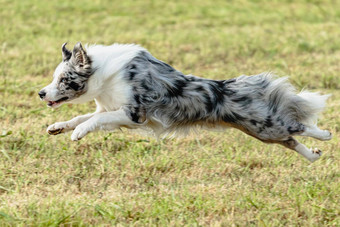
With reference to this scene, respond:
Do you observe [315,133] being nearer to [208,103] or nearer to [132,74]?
[208,103]

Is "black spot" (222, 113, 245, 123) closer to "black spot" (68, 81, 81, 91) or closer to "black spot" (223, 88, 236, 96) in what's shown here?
"black spot" (223, 88, 236, 96)

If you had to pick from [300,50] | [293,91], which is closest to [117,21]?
[300,50]

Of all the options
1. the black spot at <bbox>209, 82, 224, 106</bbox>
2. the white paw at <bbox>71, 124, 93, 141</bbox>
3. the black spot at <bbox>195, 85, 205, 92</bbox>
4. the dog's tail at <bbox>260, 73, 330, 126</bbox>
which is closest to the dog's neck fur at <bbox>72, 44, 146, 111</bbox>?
the white paw at <bbox>71, 124, 93, 141</bbox>

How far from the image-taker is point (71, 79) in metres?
4.94

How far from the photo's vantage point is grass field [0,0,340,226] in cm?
425

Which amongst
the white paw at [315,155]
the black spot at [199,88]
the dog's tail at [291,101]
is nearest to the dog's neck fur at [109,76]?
the black spot at [199,88]

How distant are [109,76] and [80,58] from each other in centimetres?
30

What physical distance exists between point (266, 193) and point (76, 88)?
5.98 ft

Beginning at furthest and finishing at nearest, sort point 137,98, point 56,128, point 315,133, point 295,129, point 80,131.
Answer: point 315,133 < point 295,129 < point 56,128 < point 137,98 < point 80,131

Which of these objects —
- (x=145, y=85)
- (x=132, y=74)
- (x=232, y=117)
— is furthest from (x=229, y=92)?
(x=132, y=74)

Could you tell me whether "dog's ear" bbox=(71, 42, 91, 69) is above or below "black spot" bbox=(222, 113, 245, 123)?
above

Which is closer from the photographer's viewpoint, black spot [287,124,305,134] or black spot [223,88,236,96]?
black spot [223,88,236,96]

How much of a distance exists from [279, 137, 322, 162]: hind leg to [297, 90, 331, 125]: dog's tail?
8.6 inches

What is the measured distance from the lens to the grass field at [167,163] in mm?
4246
